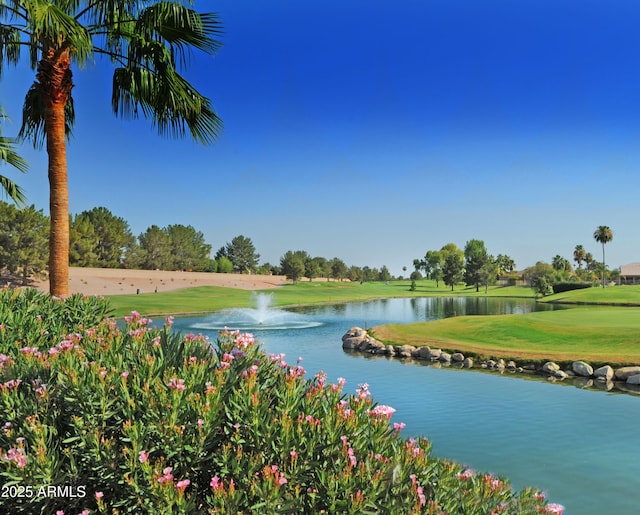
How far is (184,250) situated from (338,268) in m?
64.7

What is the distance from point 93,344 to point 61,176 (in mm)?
7831

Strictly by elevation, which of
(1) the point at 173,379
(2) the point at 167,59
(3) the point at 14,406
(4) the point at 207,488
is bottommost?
(4) the point at 207,488

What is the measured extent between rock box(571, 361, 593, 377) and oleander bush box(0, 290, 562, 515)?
18942 mm

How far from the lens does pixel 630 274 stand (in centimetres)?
13162

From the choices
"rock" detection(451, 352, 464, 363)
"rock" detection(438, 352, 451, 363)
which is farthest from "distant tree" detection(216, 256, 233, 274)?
"rock" detection(451, 352, 464, 363)

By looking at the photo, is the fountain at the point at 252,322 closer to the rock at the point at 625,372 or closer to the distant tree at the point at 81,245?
the rock at the point at 625,372

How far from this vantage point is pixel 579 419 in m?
13.9

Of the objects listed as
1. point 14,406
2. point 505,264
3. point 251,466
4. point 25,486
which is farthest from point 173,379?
point 505,264

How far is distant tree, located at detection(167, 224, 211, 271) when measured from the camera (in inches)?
4983

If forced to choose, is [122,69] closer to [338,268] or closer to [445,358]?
[445,358]

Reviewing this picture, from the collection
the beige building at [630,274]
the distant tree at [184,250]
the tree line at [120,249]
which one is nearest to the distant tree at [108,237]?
the tree line at [120,249]

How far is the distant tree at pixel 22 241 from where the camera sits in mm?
64188

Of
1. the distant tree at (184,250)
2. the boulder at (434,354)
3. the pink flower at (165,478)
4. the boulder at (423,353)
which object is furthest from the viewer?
the distant tree at (184,250)

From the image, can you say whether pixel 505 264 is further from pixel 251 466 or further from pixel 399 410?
pixel 251 466
